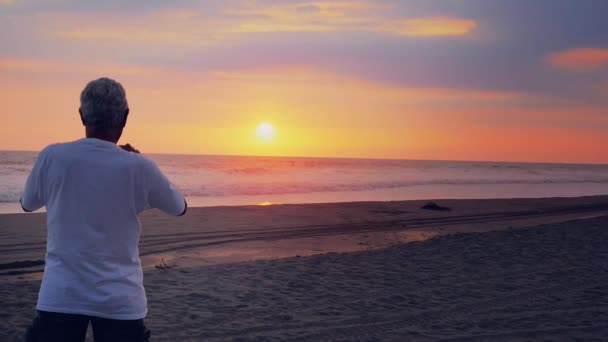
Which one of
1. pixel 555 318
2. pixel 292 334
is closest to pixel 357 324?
pixel 292 334

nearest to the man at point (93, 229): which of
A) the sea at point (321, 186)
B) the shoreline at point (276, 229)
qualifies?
the shoreline at point (276, 229)

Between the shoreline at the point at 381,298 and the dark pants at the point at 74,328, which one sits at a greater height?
the dark pants at the point at 74,328

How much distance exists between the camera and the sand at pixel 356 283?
6230mm

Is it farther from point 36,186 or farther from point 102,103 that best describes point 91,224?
point 102,103

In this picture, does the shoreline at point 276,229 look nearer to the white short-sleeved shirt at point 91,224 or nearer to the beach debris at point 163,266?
the beach debris at point 163,266

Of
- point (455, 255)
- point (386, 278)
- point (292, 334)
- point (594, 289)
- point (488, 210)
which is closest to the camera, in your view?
point (292, 334)

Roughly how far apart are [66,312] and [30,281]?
647 centimetres

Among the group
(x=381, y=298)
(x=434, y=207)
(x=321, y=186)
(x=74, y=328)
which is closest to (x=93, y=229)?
(x=74, y=328)

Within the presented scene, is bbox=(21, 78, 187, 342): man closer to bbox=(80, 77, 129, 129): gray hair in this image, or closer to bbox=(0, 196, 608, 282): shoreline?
bbox=(80, 77, 129, 129): gray hair

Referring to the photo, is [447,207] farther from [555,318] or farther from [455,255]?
[555,318]

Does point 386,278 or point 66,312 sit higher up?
point 66,312

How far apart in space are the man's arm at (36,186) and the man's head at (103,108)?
213mm

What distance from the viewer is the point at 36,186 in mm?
2537

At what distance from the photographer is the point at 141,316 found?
2.56 meters
